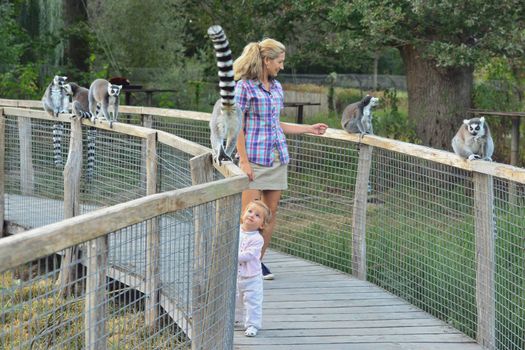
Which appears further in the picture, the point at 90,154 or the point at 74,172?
the point at 90,154

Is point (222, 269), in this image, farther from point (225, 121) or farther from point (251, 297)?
point (225, 121)

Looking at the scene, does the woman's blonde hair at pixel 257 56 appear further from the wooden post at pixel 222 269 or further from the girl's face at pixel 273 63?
the wooden post at pixel 222 269

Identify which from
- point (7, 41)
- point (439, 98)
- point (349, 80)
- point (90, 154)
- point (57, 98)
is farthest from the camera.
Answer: point (349, 80)

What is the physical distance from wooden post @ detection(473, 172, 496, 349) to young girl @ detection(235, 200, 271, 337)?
132cm

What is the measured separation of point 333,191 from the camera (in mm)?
9047

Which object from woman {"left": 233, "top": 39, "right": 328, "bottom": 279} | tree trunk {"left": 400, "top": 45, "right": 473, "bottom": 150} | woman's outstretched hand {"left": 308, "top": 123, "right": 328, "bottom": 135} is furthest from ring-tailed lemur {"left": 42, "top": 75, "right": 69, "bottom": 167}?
tree trunk {"left": 400, "top": 45, "right": 473, "bottom": 150}

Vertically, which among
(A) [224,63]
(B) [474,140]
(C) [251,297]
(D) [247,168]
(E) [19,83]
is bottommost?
(C) [251,297]

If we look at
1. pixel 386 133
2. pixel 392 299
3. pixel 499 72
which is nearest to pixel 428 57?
pixel 386 133

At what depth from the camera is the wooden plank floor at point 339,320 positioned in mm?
5258

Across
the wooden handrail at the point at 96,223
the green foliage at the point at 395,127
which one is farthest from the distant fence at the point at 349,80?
the wooden handrail at the point at 96,223

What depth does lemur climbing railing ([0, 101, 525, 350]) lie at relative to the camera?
5250 millimetres

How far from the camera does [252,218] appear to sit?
5.23 m

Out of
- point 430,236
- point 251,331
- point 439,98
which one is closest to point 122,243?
point 251,331

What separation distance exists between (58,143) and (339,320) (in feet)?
15.1
